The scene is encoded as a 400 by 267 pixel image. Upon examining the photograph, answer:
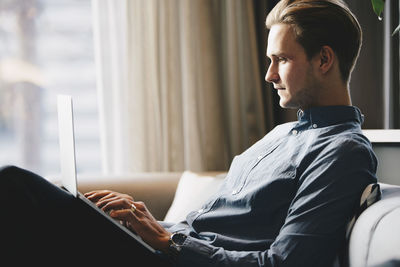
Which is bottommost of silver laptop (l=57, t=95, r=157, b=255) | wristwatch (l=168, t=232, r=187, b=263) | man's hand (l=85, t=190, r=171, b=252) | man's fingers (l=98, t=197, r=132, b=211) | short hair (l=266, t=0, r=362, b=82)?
wristwatch (l=168, t=232, r=187, b=263)

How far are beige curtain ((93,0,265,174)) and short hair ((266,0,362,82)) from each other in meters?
1.37

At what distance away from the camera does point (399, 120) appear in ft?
5.11

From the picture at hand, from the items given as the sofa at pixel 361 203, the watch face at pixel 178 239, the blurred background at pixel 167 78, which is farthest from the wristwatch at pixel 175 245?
the blurred background at pixel 167 78

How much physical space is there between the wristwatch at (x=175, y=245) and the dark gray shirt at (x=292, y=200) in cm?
2

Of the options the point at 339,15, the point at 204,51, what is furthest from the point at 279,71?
the point at 204,51

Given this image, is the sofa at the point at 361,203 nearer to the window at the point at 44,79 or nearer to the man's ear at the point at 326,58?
the man's ear at the point at 326,58

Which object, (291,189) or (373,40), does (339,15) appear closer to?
(291,189)

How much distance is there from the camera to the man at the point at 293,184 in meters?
0.97

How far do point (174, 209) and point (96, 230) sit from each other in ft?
2.65

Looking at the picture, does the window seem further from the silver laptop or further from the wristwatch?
the wristwatch

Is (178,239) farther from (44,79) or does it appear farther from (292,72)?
(44,79)

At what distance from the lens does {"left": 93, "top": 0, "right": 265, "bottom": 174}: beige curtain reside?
254 cm

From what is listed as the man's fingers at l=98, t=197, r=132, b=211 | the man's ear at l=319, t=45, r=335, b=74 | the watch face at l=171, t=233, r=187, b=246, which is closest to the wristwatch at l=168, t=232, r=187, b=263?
the watch face at l=171, t=233, r=187, b=246

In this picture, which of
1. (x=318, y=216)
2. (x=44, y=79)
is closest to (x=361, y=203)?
(x=318, y=216)
